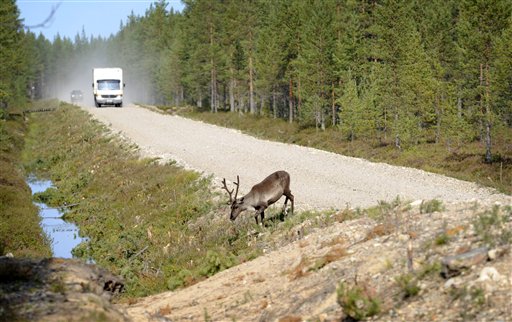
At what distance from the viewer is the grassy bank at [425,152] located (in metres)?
30.5

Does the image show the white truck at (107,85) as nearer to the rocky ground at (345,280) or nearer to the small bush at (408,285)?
the rocky ground at (345,280)

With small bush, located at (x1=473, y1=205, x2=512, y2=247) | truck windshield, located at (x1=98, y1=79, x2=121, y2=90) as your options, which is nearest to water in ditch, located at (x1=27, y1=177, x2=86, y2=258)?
small bush, located at (x1=473, y1=205, x2=512, y2=247)

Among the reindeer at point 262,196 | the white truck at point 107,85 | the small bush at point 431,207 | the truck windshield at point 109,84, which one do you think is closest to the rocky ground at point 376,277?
the small bush at point 431,207

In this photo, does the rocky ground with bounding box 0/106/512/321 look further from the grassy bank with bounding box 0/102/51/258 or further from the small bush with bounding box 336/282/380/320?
the grassy bank with bounding box 0/102/51/258

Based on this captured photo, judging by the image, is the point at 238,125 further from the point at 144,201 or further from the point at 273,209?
the point at 273,209

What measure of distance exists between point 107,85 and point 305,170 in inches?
1749

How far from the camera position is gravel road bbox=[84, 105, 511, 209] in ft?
57.3

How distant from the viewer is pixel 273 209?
1650cm

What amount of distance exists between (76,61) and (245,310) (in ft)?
625

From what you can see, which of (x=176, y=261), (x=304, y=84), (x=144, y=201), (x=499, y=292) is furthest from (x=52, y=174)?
(x=499, y=292)

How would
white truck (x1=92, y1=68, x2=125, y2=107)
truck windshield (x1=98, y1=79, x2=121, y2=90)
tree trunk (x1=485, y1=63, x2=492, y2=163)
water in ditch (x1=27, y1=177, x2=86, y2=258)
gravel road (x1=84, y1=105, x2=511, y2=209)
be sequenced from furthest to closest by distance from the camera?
truck windshield (x1=98, y1=79, x2=121, y2=90) < white truck (x1=92, y1=68, x2=125, y2=107) < tree trunk (x1=485, y1=63, x2=492, y2=163) < water in ditch (x1=27, y1=177, x2=86, y2=258) < gravel road (x1=84, y1=105, x2=511, y2=209)

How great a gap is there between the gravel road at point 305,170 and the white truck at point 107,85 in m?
22.9

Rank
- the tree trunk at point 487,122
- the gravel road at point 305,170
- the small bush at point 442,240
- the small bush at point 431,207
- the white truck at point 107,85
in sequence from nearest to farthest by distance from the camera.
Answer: the small bush at point 442,240
the small bush at point 431,207
the gravel road at point 305,170
the tree trunk at point 487,122
the white truck at point 107,85

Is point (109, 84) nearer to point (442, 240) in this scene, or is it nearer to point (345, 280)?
point (345, 280)
